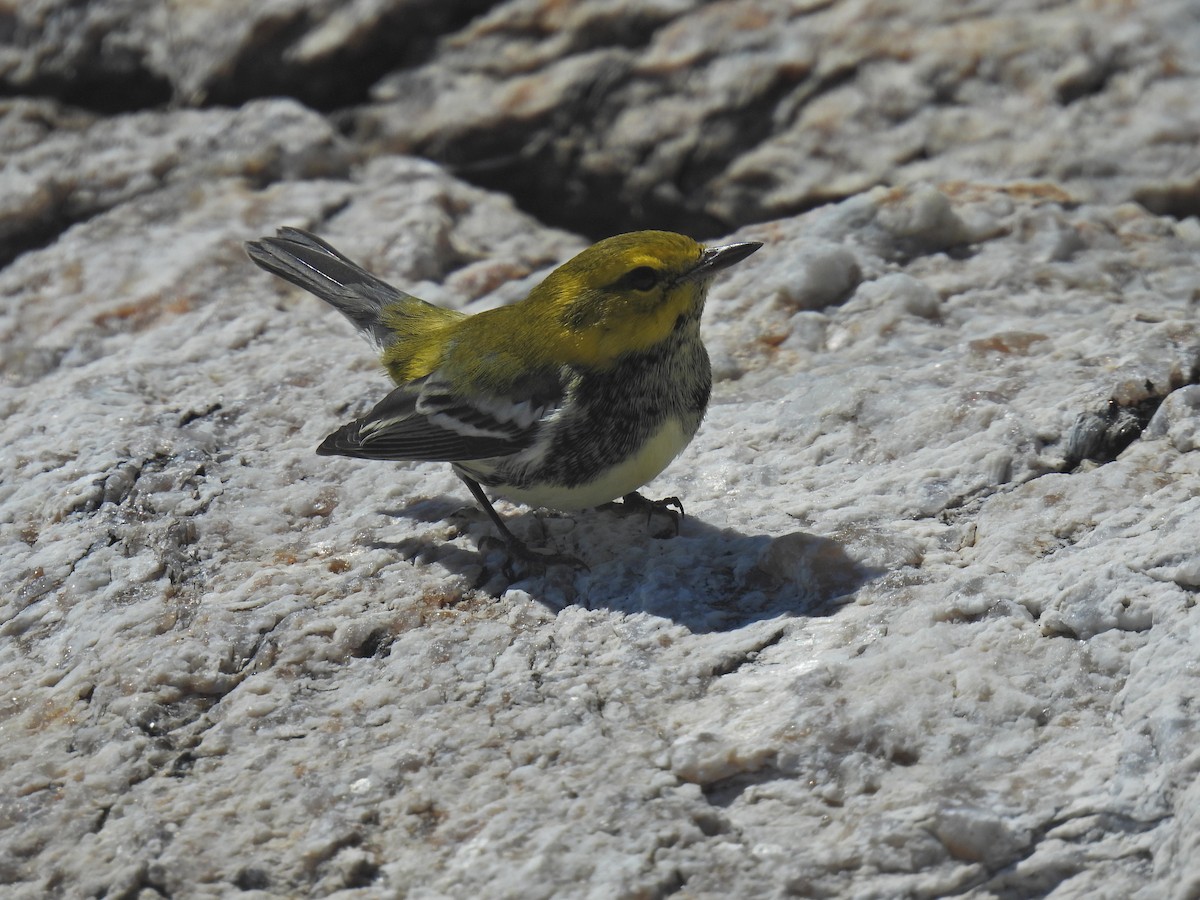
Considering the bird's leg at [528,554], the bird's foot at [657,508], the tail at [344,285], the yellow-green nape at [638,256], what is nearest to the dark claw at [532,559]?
the bird's leg at [528,554]

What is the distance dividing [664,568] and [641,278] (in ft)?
2.99

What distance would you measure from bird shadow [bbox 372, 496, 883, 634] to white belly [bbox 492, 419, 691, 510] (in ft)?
0.59

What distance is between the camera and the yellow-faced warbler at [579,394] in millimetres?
3918

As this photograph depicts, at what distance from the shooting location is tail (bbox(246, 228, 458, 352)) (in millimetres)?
4938

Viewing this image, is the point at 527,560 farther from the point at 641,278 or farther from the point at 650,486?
the point at 641,278

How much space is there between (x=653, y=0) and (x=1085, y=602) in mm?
4620

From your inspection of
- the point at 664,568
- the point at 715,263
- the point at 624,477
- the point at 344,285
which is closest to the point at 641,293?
the point at 715,263

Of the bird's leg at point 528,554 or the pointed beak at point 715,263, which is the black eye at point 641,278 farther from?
the bird's leg at point 528,554

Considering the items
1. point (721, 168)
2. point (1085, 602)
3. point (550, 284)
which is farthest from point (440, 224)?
point (1085, 602)

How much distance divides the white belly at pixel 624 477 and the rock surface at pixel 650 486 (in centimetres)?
20

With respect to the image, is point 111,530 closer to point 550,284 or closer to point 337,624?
point 337,624

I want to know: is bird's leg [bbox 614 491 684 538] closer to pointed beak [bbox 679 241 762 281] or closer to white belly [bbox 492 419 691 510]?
Result: white belly [bbox 492 419 691 510]

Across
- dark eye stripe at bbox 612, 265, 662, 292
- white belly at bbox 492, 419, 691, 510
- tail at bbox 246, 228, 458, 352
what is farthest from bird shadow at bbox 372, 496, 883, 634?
tail at bbox 246, 228, 458, 352

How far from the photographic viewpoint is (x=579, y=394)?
3998 millimetres
